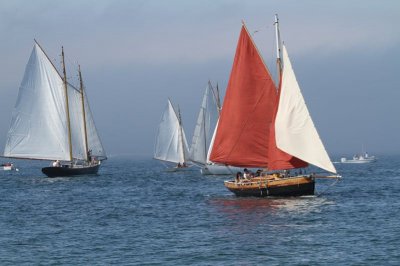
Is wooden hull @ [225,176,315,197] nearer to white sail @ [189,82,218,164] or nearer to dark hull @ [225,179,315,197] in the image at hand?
dark hull @ [225,179,315,197]

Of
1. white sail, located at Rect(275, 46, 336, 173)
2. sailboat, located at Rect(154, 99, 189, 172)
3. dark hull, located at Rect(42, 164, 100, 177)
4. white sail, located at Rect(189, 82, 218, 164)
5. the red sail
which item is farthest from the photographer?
sailboat, located at Rect(154, 99, 189, 172)

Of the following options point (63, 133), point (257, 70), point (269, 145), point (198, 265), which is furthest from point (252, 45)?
point (63, 133)

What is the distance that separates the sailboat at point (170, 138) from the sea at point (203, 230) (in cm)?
6198

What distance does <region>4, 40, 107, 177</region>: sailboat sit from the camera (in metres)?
98.8

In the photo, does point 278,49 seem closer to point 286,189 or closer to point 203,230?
point 286,189

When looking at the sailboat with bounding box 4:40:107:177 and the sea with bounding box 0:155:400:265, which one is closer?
the sea with bounding box 0:155:400:265

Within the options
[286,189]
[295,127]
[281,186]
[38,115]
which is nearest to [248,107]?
[295,127]

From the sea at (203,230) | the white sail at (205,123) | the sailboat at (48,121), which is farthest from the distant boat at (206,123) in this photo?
the sea at (203,230)

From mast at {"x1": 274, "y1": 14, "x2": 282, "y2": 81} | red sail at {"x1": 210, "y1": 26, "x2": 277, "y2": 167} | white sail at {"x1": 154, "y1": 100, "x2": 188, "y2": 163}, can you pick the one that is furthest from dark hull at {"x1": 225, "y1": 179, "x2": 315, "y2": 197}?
white sail at {"x1": 154, "y1": 100, "x2": 188, "y2": 163}

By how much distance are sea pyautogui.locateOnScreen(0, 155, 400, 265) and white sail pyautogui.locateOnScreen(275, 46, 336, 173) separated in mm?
3663

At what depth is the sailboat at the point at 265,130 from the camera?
59.4 meters

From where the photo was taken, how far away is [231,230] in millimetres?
45375

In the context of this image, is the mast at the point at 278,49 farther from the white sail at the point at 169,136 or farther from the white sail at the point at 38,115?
the white sail at the point at 169,136

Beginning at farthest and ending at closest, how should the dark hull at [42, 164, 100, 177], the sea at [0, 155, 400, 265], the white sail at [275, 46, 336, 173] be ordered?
1. the dark hull at [42, 164, 100, 177]
2. the white sail at [275, 46, 336, 173]
3. the sea at [0, 155, 400, 265]
